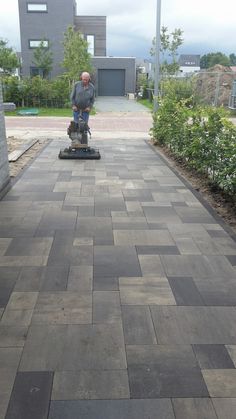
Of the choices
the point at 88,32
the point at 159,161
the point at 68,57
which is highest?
the point at 88,32

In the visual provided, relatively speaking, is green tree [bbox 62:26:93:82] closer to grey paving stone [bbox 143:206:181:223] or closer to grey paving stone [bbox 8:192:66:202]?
grey paving stone [bbox 8:192:66:202]

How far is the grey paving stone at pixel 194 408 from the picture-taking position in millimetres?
2066

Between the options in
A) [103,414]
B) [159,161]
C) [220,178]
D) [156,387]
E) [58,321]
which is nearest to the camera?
[103,414]

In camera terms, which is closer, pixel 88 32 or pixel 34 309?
pixel 34 309

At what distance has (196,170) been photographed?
24.2ft

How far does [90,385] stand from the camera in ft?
7.36

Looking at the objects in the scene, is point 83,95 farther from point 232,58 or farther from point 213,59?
point 232,58

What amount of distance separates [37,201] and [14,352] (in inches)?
131

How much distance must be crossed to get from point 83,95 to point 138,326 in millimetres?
6820

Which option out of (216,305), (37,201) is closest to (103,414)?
(216,305)

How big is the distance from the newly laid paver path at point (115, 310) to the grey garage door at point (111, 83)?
34.0 metres

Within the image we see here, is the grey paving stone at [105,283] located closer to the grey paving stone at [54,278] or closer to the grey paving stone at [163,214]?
the grey paving stone at [54,278]

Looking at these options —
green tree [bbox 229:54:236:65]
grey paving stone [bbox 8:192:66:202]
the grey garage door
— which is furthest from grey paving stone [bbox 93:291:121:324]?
green tree [bbox 229:54:236:65]

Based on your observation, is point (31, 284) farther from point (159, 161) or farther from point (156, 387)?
point (159, 161)
